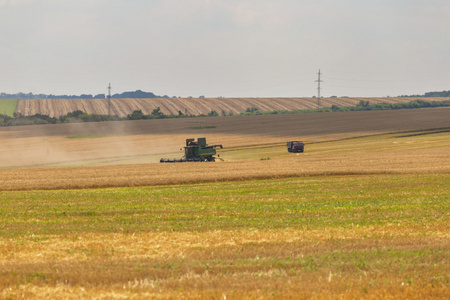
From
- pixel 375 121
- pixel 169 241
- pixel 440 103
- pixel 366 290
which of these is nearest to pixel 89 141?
pixel 375 121

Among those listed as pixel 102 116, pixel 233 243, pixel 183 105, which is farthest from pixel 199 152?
pixel 183 105

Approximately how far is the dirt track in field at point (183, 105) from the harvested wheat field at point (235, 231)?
327ft

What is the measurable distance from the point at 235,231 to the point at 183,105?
140133 mm

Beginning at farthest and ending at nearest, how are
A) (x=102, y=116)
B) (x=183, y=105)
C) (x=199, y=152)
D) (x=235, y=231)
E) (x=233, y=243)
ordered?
(x=183, y=105) < (x=102, y=116) < (x=199, y=152) < (x=235, y=231) < (x=233, y=243)

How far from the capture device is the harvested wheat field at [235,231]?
13.1 m

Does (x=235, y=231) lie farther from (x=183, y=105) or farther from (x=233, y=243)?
(x=183, y=105)

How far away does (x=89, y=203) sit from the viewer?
94.7ft

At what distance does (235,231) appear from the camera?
20.2 metres

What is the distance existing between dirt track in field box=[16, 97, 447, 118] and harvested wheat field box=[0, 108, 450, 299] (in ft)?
327

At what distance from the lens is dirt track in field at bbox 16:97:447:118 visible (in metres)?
147

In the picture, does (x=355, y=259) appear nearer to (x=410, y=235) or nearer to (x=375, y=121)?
(x=410, y=235)

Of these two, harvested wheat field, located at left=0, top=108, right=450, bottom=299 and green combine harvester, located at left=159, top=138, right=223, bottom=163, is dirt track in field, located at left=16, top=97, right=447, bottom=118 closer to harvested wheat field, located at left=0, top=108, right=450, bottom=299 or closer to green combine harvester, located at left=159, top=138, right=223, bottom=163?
green combine harvester, located at left=159, top=138, right=223, bottom=163

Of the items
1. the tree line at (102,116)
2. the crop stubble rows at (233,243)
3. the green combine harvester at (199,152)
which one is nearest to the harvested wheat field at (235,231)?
the crop stubble rows at (233,243)

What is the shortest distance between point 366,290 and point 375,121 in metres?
90.2
